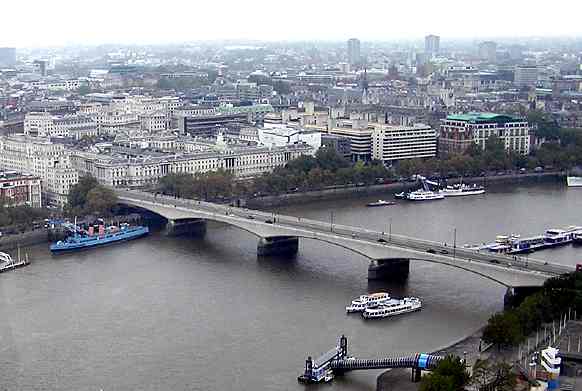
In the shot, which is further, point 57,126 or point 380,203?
point 57,126

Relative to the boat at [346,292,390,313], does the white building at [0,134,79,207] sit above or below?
above

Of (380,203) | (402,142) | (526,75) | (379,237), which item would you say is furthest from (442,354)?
(526,75)

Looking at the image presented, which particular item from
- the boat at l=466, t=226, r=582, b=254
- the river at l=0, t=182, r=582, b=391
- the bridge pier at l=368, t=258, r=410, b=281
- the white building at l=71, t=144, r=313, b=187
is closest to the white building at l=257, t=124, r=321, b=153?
the white building at l=71, t=144, r=313, b=187

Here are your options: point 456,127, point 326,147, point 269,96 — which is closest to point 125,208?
point 326,147

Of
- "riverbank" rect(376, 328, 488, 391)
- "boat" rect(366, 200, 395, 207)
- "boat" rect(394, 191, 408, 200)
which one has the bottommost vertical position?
"boat" rect(394, 191, 408, 200)

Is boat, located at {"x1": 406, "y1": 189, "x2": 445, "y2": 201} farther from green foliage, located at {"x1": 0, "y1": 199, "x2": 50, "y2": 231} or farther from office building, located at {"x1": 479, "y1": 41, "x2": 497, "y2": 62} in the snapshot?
office building, located at {"x1": 479, "y1": 41, "x2": 497, "y2": 62}

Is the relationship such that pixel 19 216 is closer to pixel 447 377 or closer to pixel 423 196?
pixel 423 196

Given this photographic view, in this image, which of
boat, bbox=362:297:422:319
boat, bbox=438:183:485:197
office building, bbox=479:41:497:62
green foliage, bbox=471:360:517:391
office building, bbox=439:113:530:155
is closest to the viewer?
green foliage, bbox=471:360:517:391
